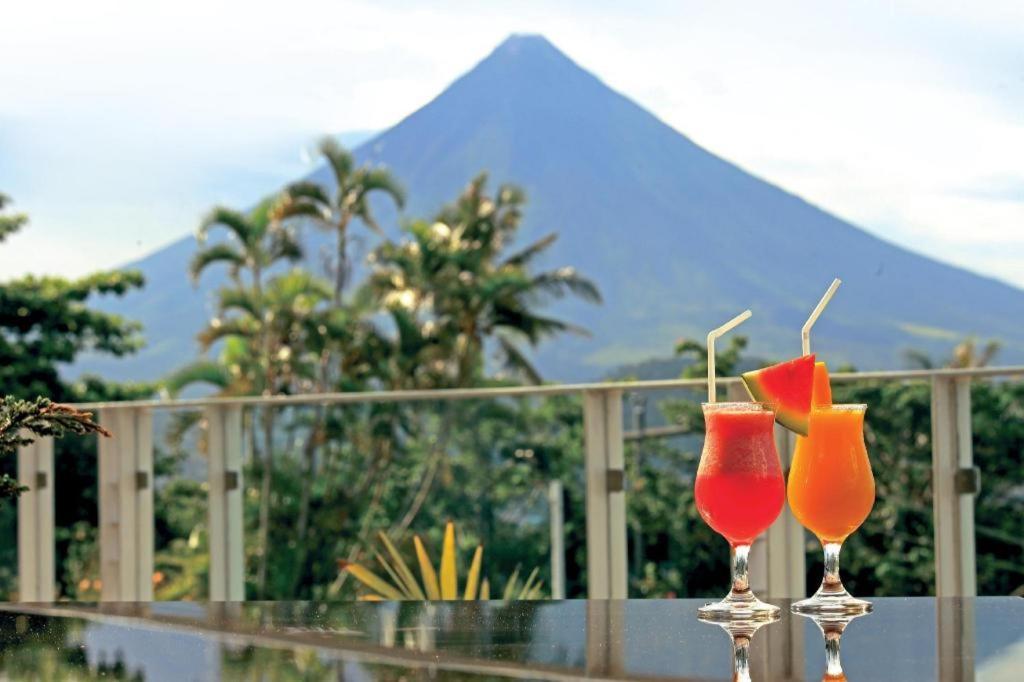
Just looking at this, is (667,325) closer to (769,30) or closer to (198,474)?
(769,30)

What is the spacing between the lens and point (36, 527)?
439 centimetres

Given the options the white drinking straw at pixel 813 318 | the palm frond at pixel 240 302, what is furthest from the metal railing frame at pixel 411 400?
the palm frond at pixel 240 302

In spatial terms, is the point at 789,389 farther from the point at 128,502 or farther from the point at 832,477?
the point at 128,502

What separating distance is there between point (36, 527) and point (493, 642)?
347cm

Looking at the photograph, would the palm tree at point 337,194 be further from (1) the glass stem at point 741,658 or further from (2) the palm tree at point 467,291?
(1) the glass stem at point 741,658

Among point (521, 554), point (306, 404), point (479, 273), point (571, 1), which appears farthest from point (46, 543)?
point (571, 1)

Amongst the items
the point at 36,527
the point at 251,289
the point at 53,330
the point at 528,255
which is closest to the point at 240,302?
the point at 251,289

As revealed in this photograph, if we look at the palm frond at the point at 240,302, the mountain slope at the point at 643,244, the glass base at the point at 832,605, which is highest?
the mountain slope at the point at 643,244

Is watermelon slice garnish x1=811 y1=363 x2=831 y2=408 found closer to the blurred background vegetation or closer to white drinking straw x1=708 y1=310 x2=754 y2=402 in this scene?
white drinking straw x1=708 y1=310 x2=754 y2=402

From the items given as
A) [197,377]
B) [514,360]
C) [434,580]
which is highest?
[514,360]

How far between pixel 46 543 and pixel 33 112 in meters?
63.4

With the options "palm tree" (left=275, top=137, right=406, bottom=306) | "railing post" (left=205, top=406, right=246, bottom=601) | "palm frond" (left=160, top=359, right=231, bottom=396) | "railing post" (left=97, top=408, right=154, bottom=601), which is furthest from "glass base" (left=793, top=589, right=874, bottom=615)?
"palm tree" (left=275, top=137, right=406, bottom=306)

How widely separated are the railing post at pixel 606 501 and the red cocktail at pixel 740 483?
7.56 ft

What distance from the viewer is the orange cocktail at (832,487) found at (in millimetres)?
1349
